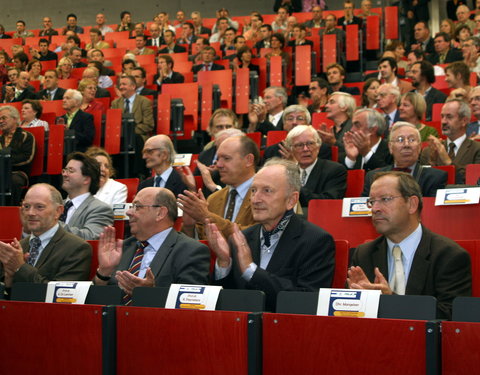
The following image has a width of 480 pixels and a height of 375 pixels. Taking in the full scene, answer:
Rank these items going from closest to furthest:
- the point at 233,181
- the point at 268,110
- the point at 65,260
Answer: the point at 65,260, the point at 233,181, the point at 268,110

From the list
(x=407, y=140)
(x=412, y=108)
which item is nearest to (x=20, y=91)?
(x=412, y=108)

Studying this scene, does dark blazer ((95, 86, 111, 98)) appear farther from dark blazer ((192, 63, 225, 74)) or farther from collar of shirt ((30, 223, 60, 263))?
collar of shirt ((30, 223, 60, 263))

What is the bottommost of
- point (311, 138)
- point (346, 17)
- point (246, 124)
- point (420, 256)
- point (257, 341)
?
point (257, 341)

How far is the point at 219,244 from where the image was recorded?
3.15 m

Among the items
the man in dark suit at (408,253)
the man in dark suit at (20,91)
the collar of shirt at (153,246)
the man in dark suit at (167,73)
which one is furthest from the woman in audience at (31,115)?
the man in dark suit at (408,253)

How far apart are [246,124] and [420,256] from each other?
18.4ft

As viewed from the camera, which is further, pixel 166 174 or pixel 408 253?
pixel 166 174

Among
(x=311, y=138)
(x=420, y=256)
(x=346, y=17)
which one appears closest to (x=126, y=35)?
(x=346, y=17)

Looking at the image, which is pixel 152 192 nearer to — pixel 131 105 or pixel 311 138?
pixel 311 138

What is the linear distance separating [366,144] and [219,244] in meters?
2.04

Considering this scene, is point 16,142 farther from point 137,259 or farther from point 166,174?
point 137,259

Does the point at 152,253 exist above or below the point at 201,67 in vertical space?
below

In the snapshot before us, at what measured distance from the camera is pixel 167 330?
102 inches

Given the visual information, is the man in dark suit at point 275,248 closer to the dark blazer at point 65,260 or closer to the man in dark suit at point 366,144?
the dark blazer at point 65,260
